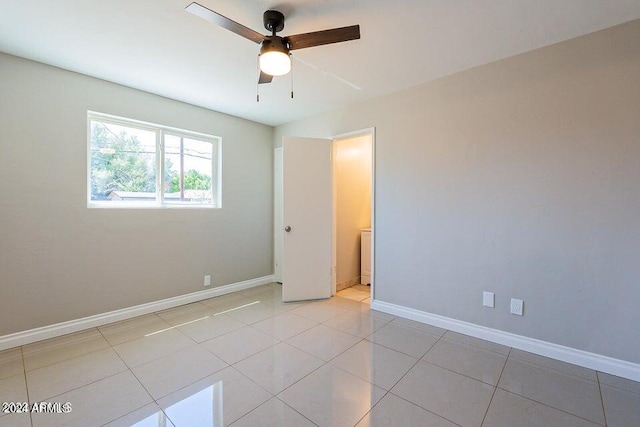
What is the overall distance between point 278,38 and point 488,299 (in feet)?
8.83

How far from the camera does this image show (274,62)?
67.6 inches

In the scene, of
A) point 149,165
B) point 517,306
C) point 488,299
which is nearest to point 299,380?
point 488,299

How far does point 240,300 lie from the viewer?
350 cm

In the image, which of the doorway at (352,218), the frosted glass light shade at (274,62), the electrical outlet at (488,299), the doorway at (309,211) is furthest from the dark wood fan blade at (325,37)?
the electrical outlet at (488,299)

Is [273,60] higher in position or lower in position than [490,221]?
higher

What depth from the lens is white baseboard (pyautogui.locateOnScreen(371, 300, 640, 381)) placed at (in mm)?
1905

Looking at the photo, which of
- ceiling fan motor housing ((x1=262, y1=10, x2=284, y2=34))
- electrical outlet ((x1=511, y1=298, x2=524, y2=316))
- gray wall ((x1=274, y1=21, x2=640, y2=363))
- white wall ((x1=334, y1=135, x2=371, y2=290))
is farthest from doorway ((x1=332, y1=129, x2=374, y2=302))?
ceiling fan motor housing ((x1=262, y1=10, x2=284, y2=34))

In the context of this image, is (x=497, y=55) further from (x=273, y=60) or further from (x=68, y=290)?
(x=68, y=290)

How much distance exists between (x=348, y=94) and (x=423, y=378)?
111 inches

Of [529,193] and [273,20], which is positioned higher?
[273,20]

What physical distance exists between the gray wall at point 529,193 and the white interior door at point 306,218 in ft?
2.84

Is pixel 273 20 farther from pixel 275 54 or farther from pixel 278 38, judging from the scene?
pixel 275 54

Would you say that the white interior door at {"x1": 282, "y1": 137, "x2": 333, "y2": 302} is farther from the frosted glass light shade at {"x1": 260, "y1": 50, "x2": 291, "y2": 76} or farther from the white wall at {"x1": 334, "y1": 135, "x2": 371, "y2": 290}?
the frosted glass light shade at {"x1": 260, "y1": 50, "x2": 291, "y2": 76}

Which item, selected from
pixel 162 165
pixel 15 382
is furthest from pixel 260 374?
pixel 162 165
